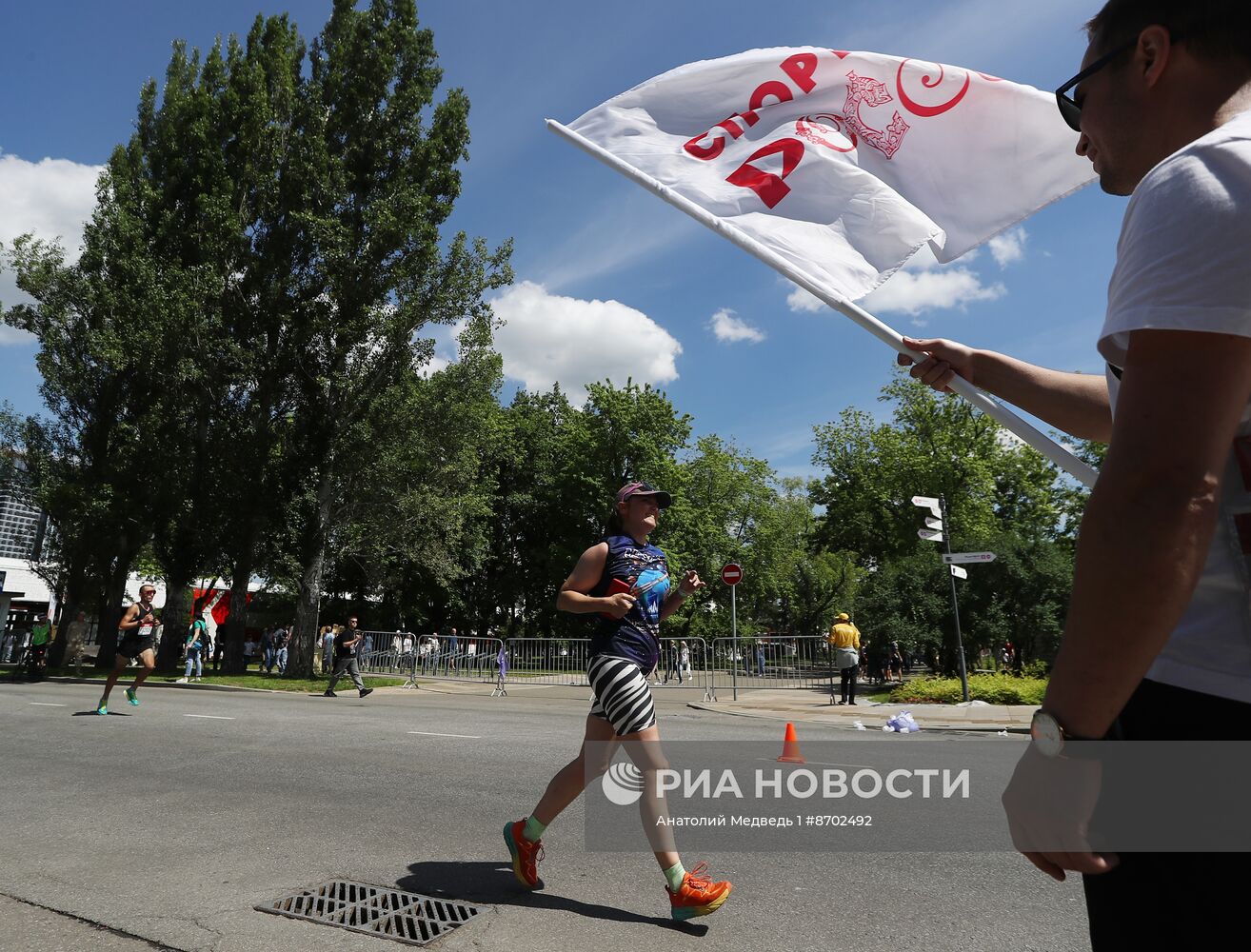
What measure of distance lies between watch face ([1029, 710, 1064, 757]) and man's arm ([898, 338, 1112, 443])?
896mm

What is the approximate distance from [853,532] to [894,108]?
3849 cm

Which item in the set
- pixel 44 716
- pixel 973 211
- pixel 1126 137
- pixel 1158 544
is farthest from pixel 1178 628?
pixel 44 716

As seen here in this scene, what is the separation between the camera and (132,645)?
12.0 metres

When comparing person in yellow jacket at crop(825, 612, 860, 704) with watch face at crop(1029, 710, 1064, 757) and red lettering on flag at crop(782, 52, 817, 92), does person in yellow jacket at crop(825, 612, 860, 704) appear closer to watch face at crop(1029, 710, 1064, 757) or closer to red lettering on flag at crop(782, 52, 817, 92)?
red lettering on flag at crop(782, 52, 817, 92)

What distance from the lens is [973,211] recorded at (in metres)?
3.23

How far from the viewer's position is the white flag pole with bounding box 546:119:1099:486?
2033 millimetres

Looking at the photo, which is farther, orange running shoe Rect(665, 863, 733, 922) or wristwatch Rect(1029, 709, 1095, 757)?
orange running shoe Rect(665, 863, 733, 922)

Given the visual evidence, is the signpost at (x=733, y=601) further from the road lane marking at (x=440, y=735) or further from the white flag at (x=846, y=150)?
the white flag at (x=846, y=150)

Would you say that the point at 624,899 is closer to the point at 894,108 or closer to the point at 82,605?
the point at 894,108

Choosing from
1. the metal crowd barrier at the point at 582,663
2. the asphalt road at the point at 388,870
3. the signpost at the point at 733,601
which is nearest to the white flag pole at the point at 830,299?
the asphalt road at the point at 388,870

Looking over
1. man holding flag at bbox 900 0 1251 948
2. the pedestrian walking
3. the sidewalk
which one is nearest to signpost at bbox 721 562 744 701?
the sidewalk

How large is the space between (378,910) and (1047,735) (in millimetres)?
3250

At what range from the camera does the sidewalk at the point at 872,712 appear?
13.6 metres

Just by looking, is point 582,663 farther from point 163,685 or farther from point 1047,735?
point 1047,735
